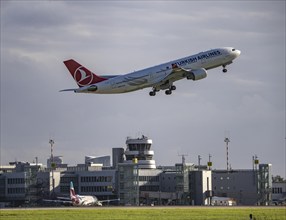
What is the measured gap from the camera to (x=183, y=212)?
186000mm

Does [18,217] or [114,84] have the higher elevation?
[114,84]

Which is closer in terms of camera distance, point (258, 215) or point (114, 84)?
point (258, 215)

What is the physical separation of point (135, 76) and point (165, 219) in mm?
43239

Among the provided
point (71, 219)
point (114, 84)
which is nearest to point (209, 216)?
point (71, 219)

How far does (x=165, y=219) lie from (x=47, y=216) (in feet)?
78.9

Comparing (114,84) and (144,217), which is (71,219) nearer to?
(144,217)

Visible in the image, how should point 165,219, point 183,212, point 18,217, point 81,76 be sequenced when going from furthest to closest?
point 81,76 < point 183,212 < point 18,217 < point 165,219

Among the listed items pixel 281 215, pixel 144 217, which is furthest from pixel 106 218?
pixel 281 215

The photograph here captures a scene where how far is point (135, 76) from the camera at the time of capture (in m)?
198

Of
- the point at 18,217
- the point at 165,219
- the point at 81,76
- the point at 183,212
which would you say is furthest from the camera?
the point at 81,76

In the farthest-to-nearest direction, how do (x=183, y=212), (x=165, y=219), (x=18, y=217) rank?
(x=183, y=212) → (x=18, y=217) → (x=165, y=219)

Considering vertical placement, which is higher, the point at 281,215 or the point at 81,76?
the point at 81,76

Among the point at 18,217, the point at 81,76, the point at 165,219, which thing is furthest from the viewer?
the point at 81,76

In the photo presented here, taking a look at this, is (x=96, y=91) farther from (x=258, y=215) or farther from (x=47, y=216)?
(x=258, y=215)
